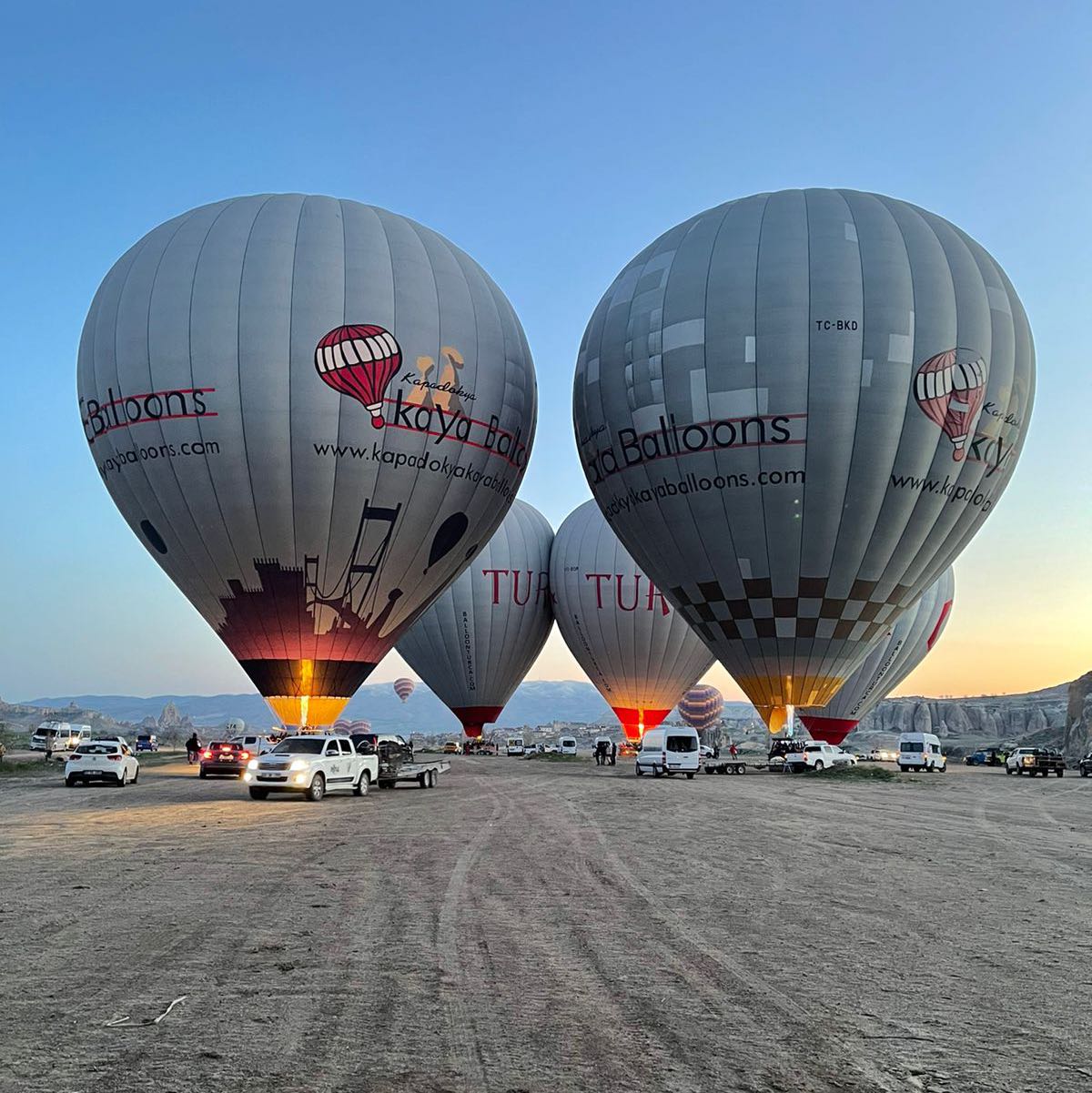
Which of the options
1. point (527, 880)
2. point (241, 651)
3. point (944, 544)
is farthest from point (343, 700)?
point (527, 880)

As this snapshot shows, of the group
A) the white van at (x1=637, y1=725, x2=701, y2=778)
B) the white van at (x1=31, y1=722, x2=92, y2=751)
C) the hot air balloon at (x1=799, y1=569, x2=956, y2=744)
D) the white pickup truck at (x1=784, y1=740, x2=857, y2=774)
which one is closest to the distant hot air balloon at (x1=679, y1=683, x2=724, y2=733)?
the hot air balloon at (x1=799, y1=569, x2=956, y2=744)

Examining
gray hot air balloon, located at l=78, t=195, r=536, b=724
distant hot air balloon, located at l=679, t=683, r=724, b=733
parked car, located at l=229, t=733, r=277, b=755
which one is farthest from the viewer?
distant hot air balloon, located at l=679, t=683, r=724, b=733

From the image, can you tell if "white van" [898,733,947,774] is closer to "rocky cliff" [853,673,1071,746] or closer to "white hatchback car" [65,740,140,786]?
"white hatchback car" [65,740,140,786]

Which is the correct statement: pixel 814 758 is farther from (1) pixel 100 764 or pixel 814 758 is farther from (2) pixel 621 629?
(1) pixel 100 764

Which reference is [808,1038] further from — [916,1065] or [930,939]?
[930,939]

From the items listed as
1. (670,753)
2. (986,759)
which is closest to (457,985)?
(670,753)

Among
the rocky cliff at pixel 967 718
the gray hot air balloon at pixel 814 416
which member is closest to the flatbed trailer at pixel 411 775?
the gray hot air balloon at pixel 814 416

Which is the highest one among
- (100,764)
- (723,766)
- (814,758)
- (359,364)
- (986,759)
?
(359,364)

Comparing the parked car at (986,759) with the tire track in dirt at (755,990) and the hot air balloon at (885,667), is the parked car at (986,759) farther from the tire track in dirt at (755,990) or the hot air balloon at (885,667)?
the tire track in dirt at (755,990)
